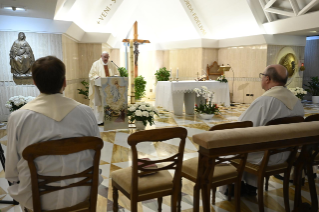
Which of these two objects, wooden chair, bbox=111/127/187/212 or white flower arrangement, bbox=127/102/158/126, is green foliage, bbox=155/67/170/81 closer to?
white flower arrangement, bbox=127/102/158/126

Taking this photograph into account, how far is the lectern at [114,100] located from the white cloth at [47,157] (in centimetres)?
447

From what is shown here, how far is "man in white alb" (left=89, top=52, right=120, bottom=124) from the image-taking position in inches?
290

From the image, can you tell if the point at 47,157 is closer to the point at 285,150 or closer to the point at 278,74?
the point at 285,150

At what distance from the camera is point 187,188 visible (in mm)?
3576

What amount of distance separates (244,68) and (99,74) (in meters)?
7.54

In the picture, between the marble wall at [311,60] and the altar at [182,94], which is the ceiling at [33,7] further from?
the marble wall at [311,60]

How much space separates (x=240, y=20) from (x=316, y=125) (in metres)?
9.79

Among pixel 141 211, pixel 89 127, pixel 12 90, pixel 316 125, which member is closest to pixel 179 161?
pixel 89 127

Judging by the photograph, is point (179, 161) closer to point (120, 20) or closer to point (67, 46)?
point (67, 46)

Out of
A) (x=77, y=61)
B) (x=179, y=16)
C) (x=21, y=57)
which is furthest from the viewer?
(x=179, y=16)

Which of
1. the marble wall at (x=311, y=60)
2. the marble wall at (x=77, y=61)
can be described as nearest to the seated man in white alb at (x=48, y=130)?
the marble wall at (x=77, y=61)

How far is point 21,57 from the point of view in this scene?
7.57 metres

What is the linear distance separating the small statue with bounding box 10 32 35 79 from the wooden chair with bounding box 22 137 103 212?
6.63 metres

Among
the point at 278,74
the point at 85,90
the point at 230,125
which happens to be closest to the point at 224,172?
the point at 230,125
